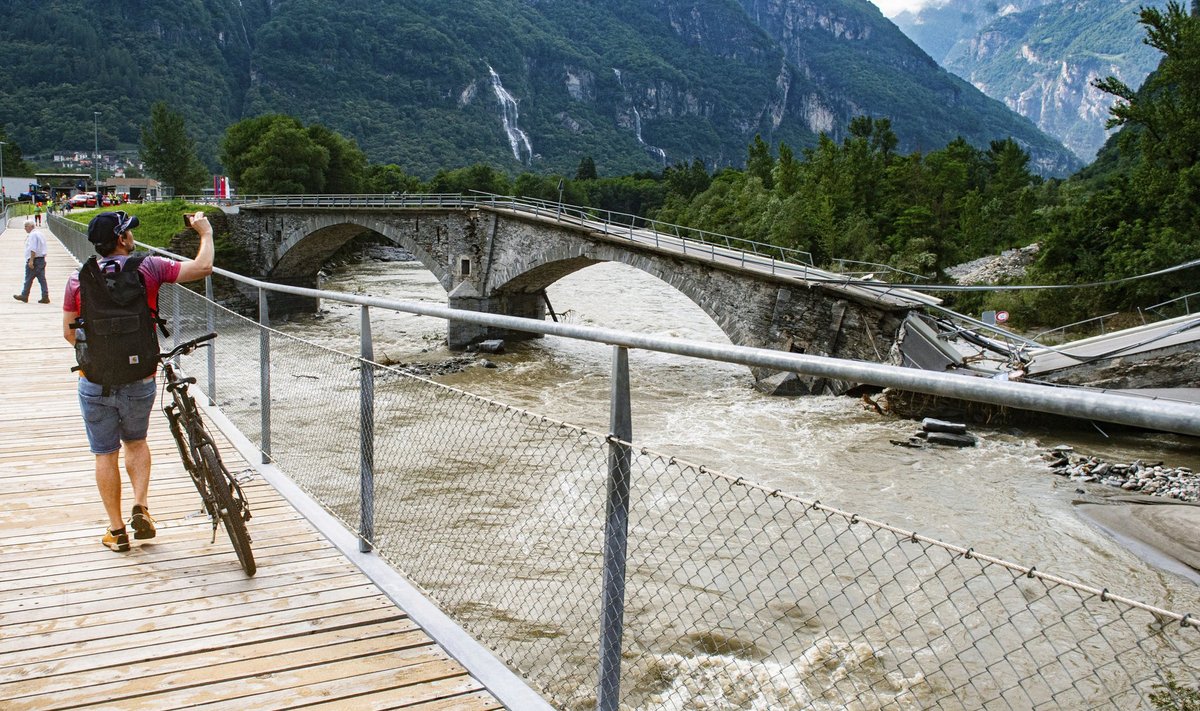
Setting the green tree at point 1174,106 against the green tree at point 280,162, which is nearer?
the green tree at point 1174,106

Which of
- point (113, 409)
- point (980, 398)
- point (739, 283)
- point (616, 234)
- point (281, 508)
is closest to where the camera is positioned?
point (980, 398)

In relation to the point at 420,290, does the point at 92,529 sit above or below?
above

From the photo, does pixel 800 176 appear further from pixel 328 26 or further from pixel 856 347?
pixel 328 26

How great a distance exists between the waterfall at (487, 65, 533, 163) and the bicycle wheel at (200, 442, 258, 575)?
17388 cm

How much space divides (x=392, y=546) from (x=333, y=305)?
123 feet

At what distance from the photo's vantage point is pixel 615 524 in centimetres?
271

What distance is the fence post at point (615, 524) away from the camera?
265 centimetres

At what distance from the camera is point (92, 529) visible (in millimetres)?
4934

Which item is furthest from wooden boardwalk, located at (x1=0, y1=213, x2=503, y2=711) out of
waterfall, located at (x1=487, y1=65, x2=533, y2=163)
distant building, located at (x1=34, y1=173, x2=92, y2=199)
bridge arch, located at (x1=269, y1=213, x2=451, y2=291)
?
waterfall, located at (x1=487, y1=65, x2=533, y2=163)

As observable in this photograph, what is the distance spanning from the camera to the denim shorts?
4.42m

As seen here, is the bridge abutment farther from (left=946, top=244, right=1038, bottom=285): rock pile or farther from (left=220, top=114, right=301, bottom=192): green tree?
(left=220, top=114, right=301, bottom=192): green tree

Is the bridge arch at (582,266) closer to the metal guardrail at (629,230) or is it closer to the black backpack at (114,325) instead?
the metal guardrail at (629,230)

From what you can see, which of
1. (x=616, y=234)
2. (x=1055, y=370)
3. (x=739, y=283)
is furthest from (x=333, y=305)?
(x=1055, y=370)

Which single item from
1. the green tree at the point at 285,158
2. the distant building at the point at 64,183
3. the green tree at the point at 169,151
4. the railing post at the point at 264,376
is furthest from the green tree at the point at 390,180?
the railing post at the point at 264,376
